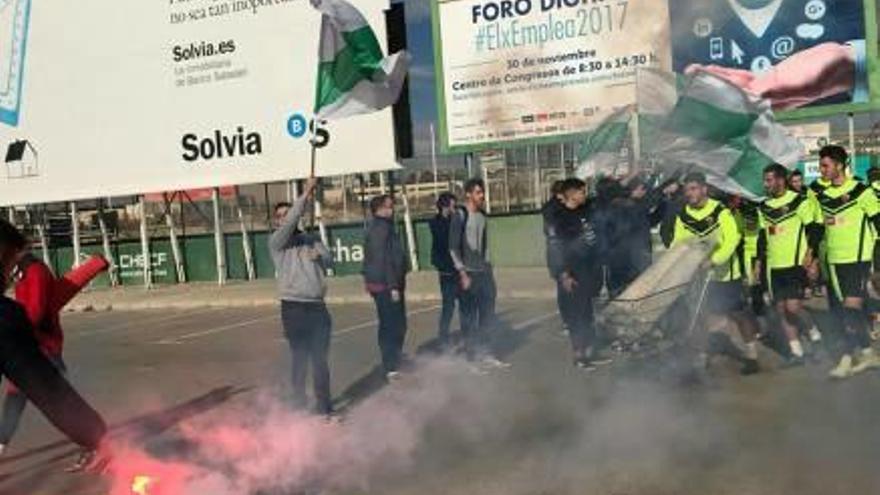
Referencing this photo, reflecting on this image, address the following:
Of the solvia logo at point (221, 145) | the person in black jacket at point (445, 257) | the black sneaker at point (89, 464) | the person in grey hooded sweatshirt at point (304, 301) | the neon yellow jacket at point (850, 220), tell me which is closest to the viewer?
the black sneaker at point (89, 464)

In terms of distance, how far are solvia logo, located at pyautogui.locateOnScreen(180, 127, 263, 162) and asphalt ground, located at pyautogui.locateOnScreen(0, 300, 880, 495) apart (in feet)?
33.2

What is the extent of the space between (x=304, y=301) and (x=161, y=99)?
15.3 metres

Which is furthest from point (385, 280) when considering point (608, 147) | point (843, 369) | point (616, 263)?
point (843, 369)

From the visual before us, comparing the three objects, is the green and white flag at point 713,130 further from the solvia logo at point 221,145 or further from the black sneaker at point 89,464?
the solvia logo at point 221,145

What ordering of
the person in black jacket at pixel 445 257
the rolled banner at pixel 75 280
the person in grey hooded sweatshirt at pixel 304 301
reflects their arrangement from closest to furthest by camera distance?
1. the rolled banner at pixel 75 280
2. the person in grey hooded sweatshirt at pixel 304 301
3. the person in black jacket at pixel 445 257

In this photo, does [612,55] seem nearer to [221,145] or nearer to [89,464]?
[221,145]

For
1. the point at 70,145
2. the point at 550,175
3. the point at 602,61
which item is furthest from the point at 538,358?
the point at 70,145

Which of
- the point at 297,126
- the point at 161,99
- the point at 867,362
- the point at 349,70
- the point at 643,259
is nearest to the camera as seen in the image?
the point at 349,70

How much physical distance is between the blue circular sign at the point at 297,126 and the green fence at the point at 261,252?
6.76 ft

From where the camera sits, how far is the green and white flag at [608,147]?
792 cm

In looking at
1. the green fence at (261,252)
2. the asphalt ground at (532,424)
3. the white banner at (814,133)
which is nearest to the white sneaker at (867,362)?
the asphalt ground at (532,424)

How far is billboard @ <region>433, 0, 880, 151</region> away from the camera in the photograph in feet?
56.3

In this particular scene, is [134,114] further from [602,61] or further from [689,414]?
[689,414]

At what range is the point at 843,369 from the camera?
794 centimetres
